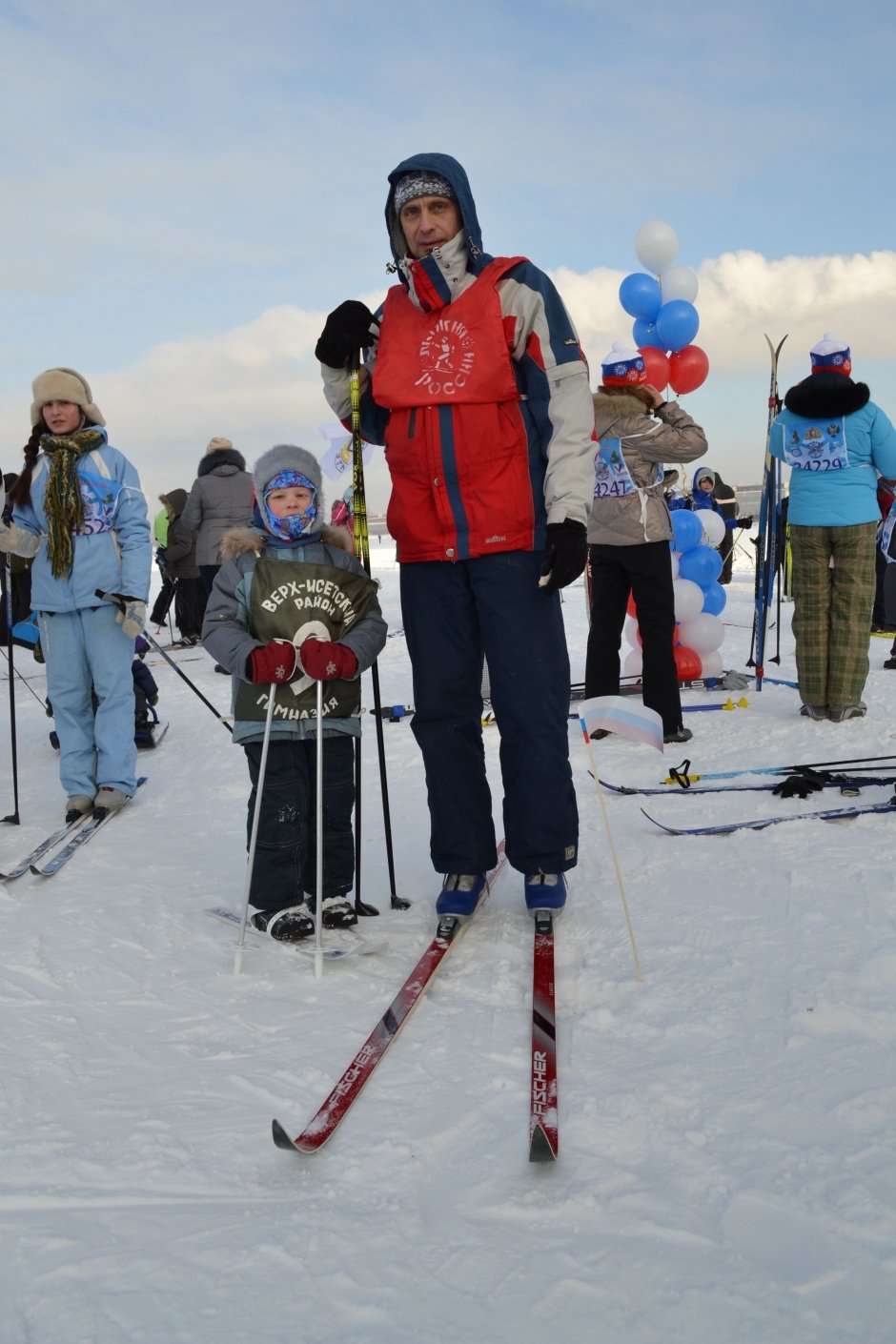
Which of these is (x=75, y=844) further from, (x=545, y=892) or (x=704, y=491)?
(x=704, y=491)

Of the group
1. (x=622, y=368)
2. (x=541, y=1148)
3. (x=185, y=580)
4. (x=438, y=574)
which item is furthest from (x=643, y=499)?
(x=185, y=580)

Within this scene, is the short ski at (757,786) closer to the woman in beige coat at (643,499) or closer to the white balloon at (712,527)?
the woman in beige coat at (643,499)

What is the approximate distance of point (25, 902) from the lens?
3414 mm

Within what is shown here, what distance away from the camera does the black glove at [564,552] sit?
277 centimetres

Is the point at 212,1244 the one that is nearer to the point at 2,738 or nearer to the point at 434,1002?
the point at 434,1002

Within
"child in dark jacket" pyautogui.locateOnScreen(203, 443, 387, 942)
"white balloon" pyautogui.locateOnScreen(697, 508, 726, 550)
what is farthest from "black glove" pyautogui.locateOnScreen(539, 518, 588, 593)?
"white balloon" pyautogui.locateOnScreen(697, 508, 726, 550)

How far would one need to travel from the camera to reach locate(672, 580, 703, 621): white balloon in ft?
21.8

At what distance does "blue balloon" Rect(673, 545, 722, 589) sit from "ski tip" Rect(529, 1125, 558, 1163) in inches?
217

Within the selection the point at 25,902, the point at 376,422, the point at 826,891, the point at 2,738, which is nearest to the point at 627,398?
the point at 376,422

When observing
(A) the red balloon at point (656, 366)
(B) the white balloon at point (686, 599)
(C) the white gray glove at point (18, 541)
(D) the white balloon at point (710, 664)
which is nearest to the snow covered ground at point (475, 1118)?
(C) the white gray glove at point (18, 541)

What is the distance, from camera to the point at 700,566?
693cm

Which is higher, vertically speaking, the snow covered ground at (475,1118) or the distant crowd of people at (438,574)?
the distant crowd of people at (438,574)

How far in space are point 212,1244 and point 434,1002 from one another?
954 mm

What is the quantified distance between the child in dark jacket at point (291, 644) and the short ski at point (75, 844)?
1086 millimetres
